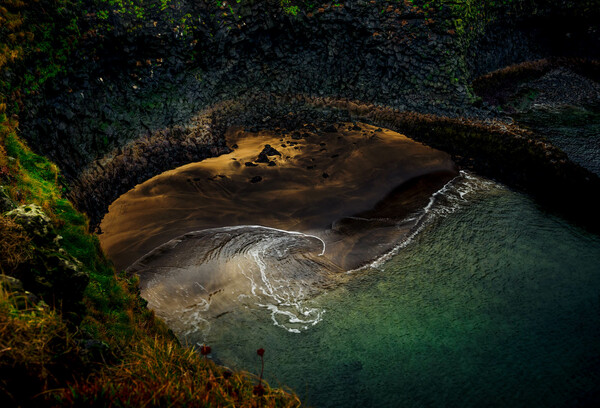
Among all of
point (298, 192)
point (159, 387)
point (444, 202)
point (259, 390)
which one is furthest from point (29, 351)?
point (444, 202)

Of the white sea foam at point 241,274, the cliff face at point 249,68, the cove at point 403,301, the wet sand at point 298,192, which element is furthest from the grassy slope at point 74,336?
the wet sand at point 298,192

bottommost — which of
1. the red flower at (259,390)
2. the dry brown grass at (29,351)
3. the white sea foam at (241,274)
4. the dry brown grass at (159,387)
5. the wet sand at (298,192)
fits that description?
the white sea foam at (241,274)

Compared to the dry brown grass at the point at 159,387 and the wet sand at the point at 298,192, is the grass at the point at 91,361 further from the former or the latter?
the wet sand at the point at 298,192

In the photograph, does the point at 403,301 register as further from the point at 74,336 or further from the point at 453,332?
the point at 74,336

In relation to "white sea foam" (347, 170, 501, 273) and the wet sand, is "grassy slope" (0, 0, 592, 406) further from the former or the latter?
"white sea foam" (347, 170, 501, 273)

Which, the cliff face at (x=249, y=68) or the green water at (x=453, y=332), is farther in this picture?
the cliff face at (x=249, y=68)

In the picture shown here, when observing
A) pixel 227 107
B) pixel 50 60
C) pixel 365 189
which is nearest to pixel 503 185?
pixel 365 189
